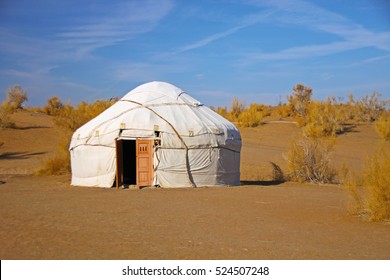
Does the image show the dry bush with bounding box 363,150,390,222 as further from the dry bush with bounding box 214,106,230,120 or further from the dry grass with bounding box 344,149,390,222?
the dry bush with bounding box 214,106,230,120

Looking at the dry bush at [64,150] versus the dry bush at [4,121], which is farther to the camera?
the dry bush at [4,121]

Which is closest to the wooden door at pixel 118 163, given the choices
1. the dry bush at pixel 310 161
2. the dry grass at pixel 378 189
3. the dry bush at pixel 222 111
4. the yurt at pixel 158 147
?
the yurt at pixel 158 147

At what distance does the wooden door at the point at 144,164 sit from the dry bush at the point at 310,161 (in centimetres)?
→ 585

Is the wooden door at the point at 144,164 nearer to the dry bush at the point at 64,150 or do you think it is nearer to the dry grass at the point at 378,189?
the dry bush at the point at 64,150

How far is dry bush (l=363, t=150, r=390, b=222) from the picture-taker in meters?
8.59

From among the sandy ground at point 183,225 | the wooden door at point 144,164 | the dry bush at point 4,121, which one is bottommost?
the sandy ground at point 183,225

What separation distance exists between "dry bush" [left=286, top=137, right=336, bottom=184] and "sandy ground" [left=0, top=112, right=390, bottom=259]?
1.83m

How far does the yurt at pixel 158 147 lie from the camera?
49.4 ft

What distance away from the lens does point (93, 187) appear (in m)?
15.3

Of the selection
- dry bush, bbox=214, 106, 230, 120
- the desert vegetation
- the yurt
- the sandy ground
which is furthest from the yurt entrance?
dry bush, bbox=214, 106, 230, 120

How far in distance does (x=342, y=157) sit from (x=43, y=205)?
19.2m

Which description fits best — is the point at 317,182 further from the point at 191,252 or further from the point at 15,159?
the point at 15,159

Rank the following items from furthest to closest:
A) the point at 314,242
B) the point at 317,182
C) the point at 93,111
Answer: the point at 93,111, the point at 317,182, the point at 314,242
